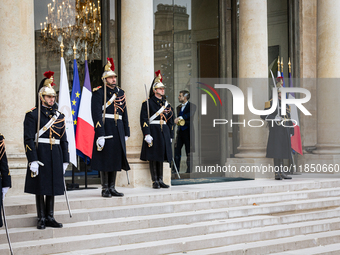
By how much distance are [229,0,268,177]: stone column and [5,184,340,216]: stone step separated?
92.6 inches

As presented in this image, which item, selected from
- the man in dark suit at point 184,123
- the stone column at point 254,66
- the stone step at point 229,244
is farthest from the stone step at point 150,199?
the man in dark suit at point 184,123

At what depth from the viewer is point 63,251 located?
5.98 m

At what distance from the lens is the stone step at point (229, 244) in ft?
20.5

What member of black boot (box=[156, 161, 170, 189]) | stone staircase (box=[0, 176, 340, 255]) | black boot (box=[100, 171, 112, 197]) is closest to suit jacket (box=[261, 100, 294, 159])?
stone staircase (box=[0, 176, 340, 255])

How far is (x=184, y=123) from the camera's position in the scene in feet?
39.1

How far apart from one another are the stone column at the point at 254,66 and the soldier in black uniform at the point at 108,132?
15.4 ft

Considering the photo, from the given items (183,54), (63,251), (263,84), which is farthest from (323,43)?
(63,251)

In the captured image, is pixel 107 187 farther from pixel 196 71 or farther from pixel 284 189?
pixel 196 71

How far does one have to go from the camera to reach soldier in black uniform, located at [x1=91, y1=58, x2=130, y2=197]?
7770mm

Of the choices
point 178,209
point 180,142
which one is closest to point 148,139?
point 178,209

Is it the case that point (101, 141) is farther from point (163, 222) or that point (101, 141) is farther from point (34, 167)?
point (34, 167)

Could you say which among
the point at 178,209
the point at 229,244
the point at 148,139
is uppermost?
the point at 148,139

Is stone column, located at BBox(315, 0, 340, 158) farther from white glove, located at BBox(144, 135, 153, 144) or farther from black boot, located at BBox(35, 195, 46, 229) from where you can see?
black boot, located at BBox(35, 195, 46, 229)

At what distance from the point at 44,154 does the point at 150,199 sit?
224 centimetres
